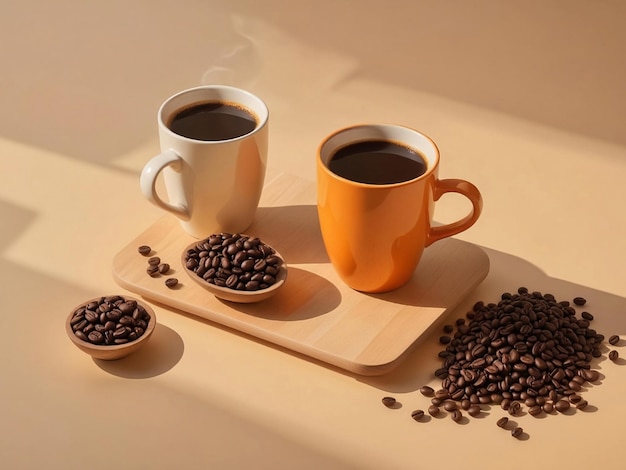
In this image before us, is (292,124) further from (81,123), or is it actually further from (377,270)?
(377,270)

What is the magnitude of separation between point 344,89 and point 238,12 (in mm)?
440

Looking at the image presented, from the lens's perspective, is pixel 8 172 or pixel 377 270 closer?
pixel 377 270

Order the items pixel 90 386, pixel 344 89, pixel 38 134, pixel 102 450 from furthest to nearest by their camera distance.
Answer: pixel 344 89 < pixel 38 134 < pixel 90 386 < pixel 102 450

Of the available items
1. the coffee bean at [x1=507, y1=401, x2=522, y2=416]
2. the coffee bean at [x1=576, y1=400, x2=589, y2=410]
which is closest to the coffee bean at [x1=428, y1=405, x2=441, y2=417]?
the coffee bean at [x1=507, y1=401, x2=522, y2=416]

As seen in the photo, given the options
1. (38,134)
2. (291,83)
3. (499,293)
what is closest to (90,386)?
(499,293)

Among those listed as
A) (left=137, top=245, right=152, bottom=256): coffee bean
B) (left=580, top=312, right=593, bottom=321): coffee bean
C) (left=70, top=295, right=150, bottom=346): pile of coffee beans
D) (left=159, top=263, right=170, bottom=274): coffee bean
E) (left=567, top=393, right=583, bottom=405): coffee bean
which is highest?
(left=580, top=312, right=593, bottom=321): coffee bean

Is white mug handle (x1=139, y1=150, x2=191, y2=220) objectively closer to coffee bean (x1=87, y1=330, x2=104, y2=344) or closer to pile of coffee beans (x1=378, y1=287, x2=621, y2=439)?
coffee bean (x1=87, y1=330, x2=104, y2=344)

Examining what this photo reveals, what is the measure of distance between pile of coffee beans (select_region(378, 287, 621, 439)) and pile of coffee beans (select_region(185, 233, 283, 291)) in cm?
30

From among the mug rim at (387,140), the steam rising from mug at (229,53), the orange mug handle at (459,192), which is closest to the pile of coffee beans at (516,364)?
the orange mug handle at (459,192)

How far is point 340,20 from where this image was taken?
9.98ft

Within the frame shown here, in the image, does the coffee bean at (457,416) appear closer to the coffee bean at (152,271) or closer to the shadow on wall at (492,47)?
the coffee bean at (152,271)

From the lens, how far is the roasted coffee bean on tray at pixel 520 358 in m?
1.84

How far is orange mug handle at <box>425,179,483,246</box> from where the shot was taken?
1935 mm

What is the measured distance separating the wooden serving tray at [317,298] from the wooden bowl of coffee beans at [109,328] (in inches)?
3.3
